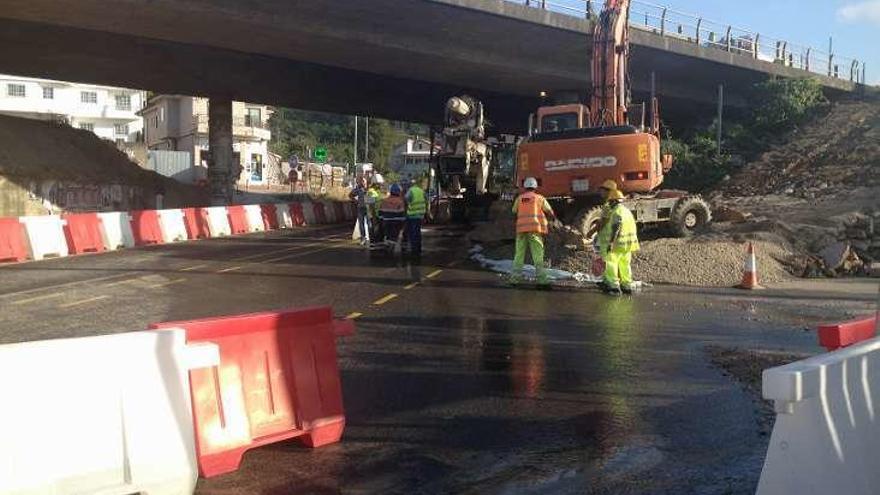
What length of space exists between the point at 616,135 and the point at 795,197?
12862 millimetres

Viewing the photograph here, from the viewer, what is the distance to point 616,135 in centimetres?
1612

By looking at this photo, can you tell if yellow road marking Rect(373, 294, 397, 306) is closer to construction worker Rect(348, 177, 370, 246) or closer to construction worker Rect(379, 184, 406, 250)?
construction worker Rect(379, 184, 406, 250)

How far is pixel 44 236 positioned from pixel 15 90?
265 ft

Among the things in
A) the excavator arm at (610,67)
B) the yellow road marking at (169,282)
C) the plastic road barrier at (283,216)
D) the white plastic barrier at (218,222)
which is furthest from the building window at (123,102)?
the yellow road marking at (169,282)

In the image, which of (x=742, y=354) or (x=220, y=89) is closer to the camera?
(x=742, y=354)

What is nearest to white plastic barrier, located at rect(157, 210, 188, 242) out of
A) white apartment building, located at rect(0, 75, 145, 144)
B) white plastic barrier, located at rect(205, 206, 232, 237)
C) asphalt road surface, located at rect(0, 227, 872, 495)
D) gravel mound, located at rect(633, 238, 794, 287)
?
white plastic barrier, located at rect(205, 206, 232, 237)

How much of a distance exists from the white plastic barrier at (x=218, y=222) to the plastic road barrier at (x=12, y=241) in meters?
7.41

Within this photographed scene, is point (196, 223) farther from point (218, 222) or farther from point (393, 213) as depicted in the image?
point (393, 213)

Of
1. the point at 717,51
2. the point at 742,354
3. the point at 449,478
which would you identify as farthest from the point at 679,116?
the point at 449,478

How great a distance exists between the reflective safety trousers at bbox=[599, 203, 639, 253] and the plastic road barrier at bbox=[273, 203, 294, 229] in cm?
1972

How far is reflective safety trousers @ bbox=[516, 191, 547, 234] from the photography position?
42.4 ft

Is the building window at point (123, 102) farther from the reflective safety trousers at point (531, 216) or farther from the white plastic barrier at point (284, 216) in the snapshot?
the reflective safety trousers at point (531, 216)

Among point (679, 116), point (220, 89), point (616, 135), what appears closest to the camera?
point (616, 135)

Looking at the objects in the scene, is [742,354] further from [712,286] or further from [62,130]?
[62,130]
